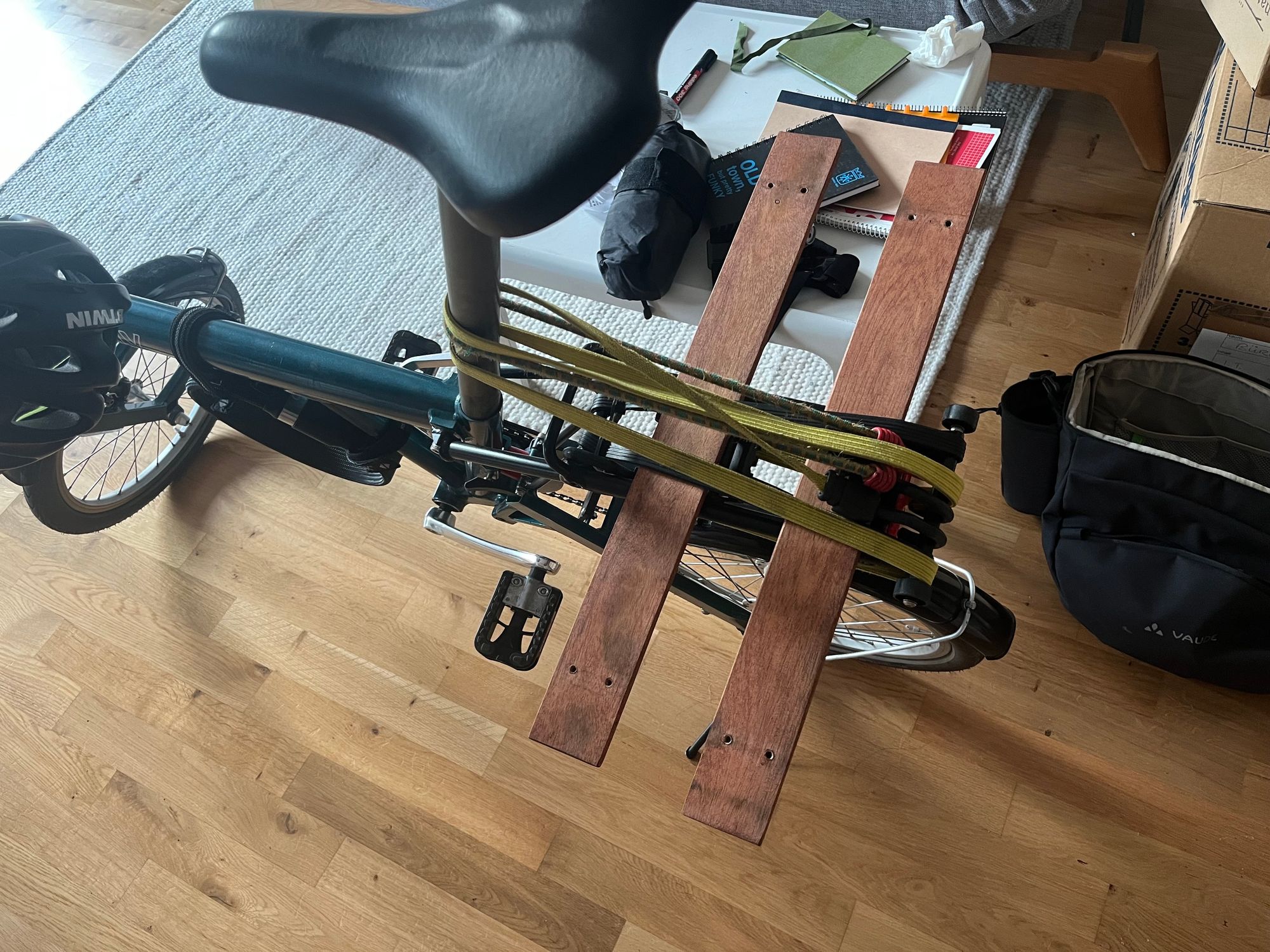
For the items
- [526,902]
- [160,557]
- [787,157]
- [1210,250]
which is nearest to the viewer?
[787,157]

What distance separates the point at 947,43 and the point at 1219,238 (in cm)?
45

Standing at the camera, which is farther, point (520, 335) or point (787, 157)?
point (787, 157)

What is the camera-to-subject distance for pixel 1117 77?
155cm

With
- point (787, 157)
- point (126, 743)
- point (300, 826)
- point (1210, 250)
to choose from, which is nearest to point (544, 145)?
point (787, 157)

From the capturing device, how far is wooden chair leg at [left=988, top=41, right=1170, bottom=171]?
1.53m

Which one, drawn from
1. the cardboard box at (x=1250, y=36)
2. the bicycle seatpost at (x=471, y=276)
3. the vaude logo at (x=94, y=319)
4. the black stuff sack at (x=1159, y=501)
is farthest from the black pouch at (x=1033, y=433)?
the vaude logo at (x=94, y=319)

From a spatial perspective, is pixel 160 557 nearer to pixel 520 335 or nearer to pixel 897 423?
pixel 520 335

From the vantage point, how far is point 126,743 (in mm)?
1367

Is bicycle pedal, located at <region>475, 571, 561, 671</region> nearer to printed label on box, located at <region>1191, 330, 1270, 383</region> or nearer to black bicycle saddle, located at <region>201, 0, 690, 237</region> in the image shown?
black bicycle saddle, located at <region>201, 0, 690, 237</region>

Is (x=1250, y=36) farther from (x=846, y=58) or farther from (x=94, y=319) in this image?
(x=94, y=319)

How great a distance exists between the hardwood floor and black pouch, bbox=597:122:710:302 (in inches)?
18.7

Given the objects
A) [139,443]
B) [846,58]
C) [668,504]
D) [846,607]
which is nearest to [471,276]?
[668,504]

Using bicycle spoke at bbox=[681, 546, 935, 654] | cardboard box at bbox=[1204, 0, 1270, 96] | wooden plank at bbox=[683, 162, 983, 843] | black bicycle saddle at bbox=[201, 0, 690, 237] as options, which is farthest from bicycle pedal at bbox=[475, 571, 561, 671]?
cardboard box at bbox=[1204, 0, 1270, 96]

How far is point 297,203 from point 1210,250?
1561mm
